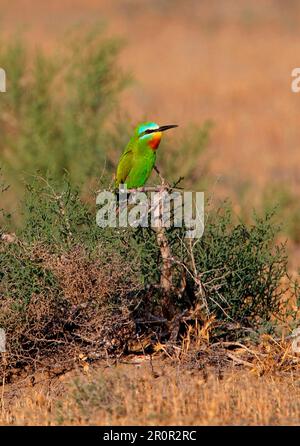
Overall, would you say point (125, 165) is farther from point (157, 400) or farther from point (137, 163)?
point (157, 400)

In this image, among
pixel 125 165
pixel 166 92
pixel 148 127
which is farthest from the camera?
pixel 166 92

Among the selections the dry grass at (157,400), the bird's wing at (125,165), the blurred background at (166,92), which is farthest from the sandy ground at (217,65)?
the dry grass at (157,400)

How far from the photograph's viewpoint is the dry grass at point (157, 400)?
7523 millimetres

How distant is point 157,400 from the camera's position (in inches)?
305

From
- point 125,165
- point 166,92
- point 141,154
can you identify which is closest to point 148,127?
point 141,154

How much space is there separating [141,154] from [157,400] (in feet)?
9.41

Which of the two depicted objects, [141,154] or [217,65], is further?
[217,65]

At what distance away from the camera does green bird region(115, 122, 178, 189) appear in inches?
385

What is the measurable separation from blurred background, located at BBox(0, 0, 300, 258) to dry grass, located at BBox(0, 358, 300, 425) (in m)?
1.82

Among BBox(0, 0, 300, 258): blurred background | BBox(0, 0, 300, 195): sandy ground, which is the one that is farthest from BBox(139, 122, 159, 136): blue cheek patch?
BBox(0, 0, 300, 195): sandy ground

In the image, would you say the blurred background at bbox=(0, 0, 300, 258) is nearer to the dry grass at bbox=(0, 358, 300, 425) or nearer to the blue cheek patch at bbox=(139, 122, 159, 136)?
the blue cheek patch at bbox=(139, 122, 159, 136)

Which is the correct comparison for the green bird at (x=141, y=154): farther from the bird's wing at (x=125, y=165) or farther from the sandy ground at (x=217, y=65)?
the sandy ground at (x=217, y=65)

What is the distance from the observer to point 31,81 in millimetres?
18312

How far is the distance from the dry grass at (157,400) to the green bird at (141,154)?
2.03 metres
